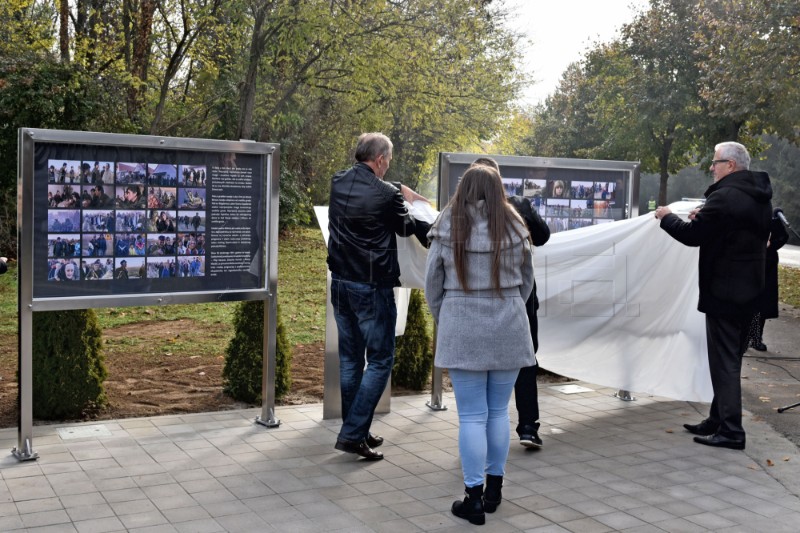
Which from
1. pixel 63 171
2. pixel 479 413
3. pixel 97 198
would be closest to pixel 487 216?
pixel 479 413

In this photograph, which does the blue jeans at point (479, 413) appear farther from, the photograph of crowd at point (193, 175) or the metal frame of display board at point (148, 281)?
the photograph of crowd at point (193, 175)

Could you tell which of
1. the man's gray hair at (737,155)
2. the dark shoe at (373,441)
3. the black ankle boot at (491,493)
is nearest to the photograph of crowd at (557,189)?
the man's gray hair at (737,155)

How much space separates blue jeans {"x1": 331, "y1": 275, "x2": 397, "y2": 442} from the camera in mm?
5727

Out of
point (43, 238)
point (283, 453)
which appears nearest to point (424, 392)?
point (283, 453)

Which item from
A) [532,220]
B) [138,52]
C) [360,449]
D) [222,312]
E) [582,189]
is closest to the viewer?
[532,220]

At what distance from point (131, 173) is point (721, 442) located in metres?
4.44

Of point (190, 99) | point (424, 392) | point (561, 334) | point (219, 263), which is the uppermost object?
point (190, 99)

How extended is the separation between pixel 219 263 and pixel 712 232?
3453 mm

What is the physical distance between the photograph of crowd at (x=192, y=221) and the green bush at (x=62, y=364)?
109 cm

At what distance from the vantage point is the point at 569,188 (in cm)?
783

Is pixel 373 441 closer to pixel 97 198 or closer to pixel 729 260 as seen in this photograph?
pixel 97 198

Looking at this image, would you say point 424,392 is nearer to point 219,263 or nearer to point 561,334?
point 561,334

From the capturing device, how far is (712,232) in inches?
247

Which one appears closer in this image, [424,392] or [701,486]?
[701,486]
